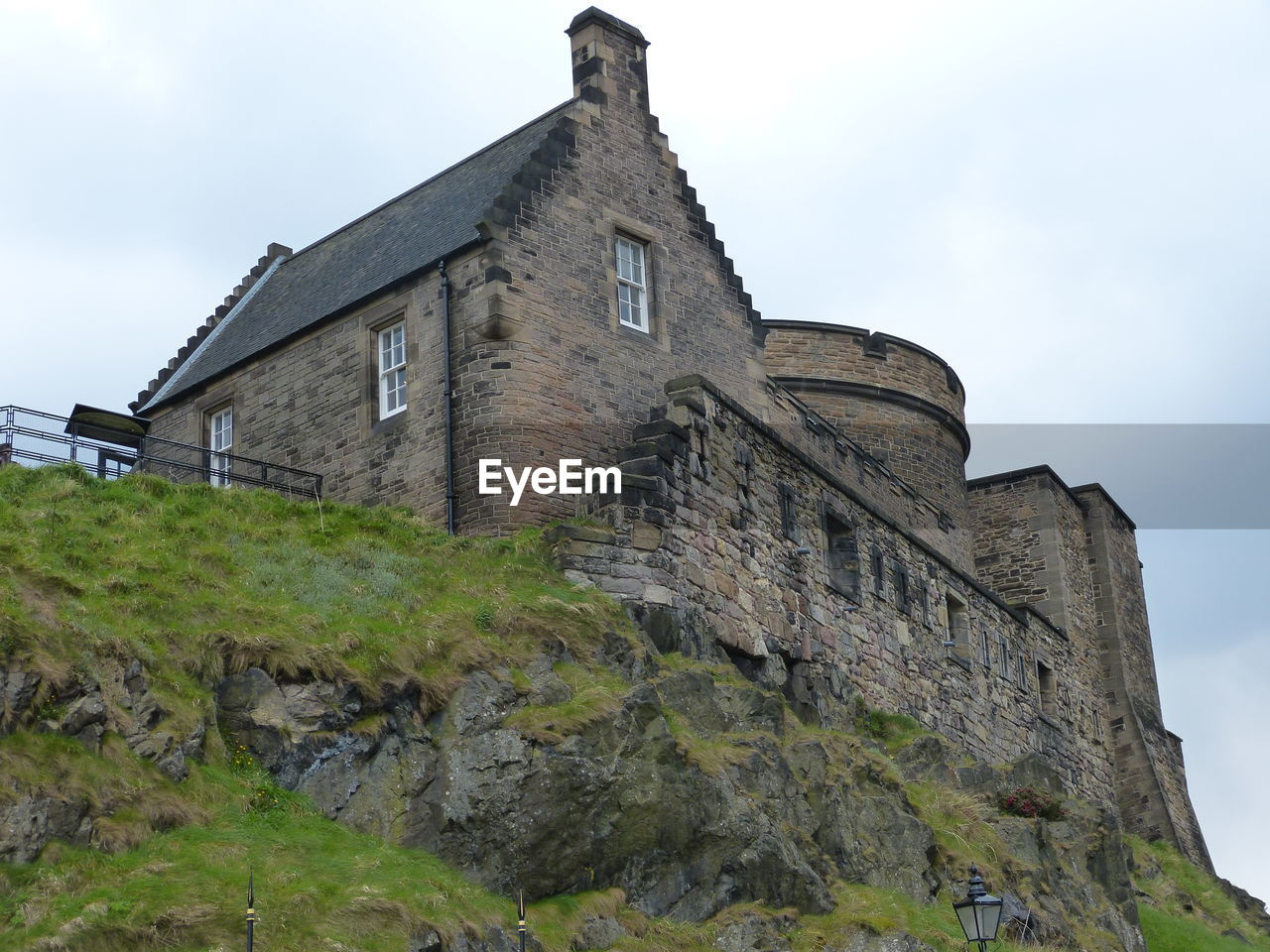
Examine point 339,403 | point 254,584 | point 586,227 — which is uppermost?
point 586,227

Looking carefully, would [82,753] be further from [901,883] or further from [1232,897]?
[1232,897]

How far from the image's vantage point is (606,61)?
2706cm

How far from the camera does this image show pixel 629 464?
23.2 meters

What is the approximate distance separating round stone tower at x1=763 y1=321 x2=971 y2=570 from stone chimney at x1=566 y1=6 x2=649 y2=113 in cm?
898

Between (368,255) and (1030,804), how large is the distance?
43.0 ft

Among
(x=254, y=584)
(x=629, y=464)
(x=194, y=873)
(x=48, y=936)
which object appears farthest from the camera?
(x=629, y=464)

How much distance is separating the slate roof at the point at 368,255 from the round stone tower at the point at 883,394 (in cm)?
902

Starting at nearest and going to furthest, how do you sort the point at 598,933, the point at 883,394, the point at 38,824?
the point at 38,824 → the point at 598,933 → the point at 883,394

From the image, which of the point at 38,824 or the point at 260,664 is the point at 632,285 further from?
the point at 38,824

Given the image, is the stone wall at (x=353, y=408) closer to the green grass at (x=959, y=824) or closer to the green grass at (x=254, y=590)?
the green grass at (x=254, y=590)

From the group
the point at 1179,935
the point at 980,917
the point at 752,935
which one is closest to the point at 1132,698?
the point at 1179,935

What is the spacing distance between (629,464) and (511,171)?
571 centimetres

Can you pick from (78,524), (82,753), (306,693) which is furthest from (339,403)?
(82,753)

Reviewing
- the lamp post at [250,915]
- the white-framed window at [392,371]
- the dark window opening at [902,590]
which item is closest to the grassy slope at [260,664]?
the lamp post at [250,915]
